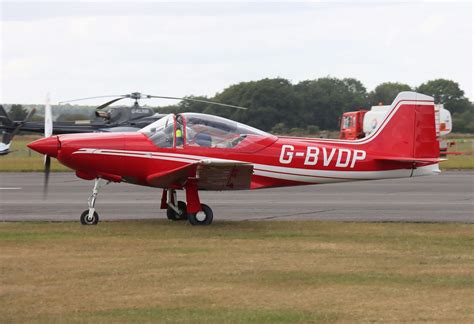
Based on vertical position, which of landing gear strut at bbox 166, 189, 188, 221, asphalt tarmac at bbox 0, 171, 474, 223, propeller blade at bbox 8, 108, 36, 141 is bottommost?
asphalt tarmac at bbox 0, 171, 474, 223

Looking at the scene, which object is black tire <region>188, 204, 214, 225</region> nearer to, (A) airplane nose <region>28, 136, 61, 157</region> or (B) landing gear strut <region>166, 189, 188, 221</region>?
(B) landing gear strut <region>166, 189, 188, 221</region>

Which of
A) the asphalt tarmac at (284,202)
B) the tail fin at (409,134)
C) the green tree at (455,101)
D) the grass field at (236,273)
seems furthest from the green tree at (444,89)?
the grass field at (236,273)

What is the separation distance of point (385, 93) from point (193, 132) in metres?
53.1

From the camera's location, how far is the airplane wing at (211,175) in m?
13.4

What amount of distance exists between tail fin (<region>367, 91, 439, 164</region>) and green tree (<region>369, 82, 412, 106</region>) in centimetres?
4601

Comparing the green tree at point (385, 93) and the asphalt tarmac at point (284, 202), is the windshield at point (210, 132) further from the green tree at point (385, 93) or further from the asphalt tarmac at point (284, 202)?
the green tree at point (385, 93)

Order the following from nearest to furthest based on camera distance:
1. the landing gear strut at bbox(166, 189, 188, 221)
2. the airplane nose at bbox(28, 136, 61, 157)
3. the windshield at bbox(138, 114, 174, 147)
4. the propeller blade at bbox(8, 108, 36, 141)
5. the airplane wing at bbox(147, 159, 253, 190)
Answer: the airplane wing at bbox(147, 159, 253, 190)
the airplane nose at bbox(28, 136, 61, 157)
the windshield at bbox(138, 114, 174, 147)
the landing gear strut at bbox(166, 189, 188, 221)
the propeller blade at bbox(8, 108, 36, 141)

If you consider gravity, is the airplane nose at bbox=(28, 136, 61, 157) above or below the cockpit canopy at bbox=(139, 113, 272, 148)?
below

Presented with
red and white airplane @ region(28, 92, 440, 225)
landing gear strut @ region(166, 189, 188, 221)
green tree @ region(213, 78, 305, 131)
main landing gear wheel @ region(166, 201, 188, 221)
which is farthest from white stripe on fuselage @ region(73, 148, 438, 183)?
green tree @ region(213, 78, 305, 131)

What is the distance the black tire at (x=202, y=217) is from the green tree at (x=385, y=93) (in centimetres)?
4817

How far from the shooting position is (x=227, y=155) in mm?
14523

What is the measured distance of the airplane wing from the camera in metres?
13.4

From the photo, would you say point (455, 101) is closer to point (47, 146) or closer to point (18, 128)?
point (18, 128)

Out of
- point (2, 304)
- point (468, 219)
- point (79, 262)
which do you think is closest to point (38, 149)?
point (79, 262)
